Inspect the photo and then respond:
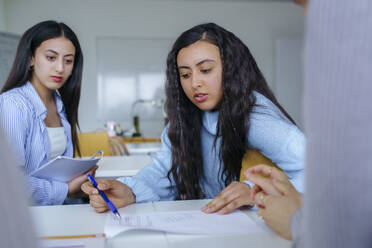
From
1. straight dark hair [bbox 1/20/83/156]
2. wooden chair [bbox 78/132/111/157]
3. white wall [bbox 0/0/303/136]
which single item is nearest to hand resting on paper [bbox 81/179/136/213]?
straight dark hair [bbox 1/20/83/156]

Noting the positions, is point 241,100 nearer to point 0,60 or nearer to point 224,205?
point 224,205

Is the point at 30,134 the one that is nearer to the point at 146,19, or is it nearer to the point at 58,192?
the point at 58,192

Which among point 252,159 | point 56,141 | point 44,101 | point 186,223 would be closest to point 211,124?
point 252,159

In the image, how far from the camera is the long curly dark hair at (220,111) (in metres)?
1.34

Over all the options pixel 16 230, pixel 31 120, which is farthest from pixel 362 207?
pixel 31 120

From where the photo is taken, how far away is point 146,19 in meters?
6.64

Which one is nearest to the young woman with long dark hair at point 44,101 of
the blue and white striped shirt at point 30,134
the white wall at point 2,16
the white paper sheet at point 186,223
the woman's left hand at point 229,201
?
the blue and white striped shirt at point 30,134

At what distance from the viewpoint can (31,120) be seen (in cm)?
171

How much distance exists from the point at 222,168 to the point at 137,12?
5.72m

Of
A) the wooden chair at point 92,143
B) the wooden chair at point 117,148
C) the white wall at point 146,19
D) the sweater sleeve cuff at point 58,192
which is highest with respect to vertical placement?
the white wall at point 146,19

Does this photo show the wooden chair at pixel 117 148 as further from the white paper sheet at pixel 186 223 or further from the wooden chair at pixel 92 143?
the white paper sheet at pixel 186 223

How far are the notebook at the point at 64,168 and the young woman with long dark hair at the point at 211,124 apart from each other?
0.83 ft

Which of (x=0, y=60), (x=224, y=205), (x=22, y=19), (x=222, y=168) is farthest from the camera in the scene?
(x=22, y=19)

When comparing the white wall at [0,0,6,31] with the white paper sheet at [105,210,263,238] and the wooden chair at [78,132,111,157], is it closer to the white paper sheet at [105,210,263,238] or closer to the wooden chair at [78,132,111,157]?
the wooden chair at [78,132,111,157]
